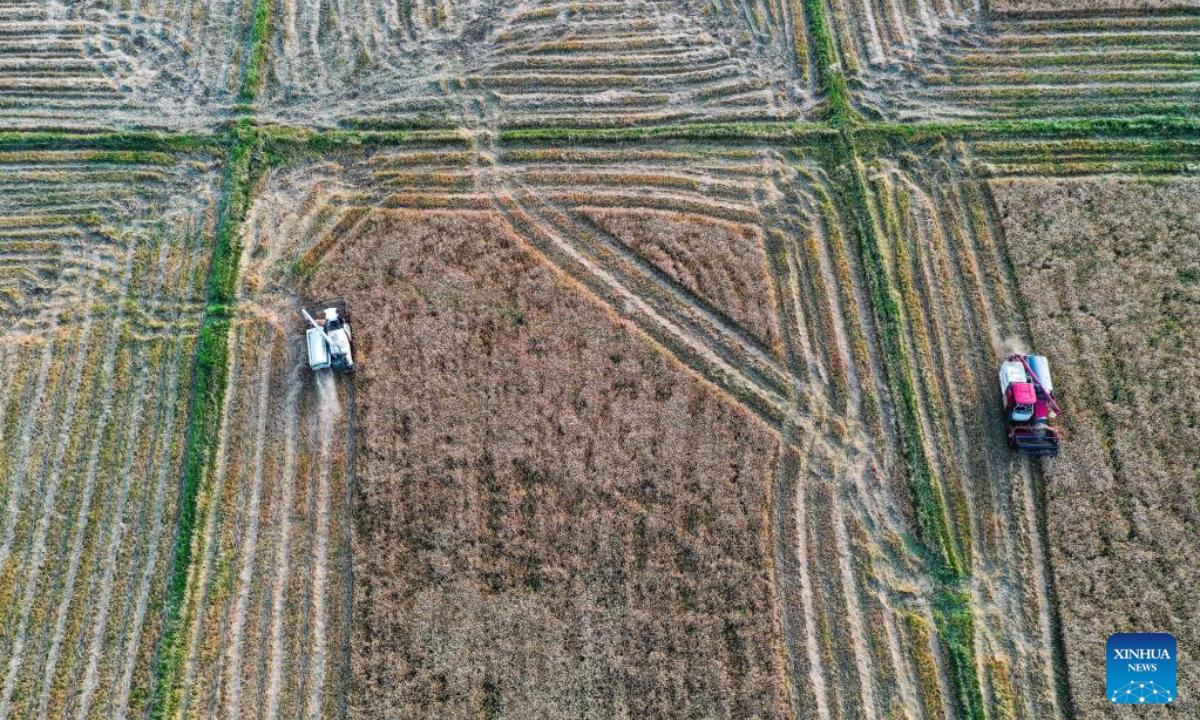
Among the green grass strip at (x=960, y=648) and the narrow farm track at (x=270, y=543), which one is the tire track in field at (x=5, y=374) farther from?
the green grass strip at (x=960, y=648)

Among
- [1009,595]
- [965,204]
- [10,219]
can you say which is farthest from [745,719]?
[10,219]

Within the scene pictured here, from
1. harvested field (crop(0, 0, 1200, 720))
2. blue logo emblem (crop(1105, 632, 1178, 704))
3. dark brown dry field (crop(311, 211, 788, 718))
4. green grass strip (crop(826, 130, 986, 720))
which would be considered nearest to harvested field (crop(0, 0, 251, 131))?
harvested field (crop(0, 0, 1200, 720))

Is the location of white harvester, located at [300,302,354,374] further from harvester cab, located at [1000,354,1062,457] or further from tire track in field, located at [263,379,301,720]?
harvester cab, located at [1000,354,1062,457]

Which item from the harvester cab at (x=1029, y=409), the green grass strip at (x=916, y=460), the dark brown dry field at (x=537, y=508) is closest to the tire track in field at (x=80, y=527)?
the dark brown dry field at (x=537, y=508)

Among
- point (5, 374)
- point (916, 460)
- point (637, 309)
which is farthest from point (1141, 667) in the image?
point (5, 374)

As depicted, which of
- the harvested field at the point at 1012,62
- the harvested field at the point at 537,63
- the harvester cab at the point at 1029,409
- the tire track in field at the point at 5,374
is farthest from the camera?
the harvested field at the point at 537,63

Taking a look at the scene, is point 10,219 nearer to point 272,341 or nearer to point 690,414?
point 272,341
